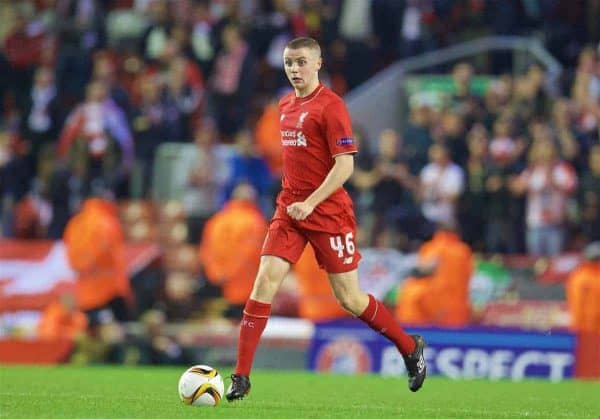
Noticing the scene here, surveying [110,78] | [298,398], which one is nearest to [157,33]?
[110,78]

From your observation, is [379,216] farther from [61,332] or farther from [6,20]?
[6,20]

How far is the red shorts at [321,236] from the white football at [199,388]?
918mm

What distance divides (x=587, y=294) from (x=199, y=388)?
8.77m

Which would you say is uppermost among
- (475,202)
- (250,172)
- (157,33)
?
(157,33)

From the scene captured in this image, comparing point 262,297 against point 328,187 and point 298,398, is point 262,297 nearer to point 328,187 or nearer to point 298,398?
point 328,187

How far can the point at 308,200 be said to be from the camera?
959 cm

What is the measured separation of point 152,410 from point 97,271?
10329mm

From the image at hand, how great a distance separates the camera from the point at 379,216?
63.5 ft

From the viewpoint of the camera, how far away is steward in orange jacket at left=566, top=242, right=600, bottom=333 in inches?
675

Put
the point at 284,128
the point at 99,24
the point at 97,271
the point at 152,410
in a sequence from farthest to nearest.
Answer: the point at 99,24 < the point at 97,271 < the point at 284,128 < the point at 152,410

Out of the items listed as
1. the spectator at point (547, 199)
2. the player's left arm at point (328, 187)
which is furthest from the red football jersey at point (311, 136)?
the spectator at point (547, 199)

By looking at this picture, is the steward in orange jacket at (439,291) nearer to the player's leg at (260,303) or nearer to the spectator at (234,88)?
the spectator at (234,88)

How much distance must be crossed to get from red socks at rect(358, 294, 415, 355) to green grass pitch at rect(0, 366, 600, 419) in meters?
0.42

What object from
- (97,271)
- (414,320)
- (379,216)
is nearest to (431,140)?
(379,216)
